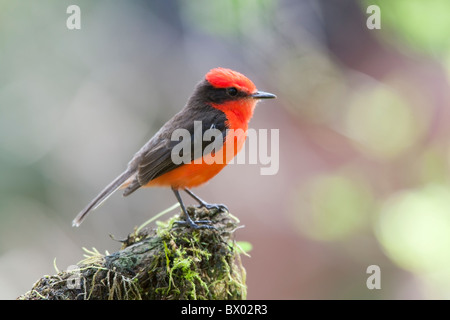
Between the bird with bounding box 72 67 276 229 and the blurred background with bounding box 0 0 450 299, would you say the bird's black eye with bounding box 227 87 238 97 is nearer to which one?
the bird with bounding box 72 67 276 229

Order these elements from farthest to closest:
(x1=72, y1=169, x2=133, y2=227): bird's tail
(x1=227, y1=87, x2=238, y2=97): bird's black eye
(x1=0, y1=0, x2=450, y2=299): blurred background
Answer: (x1=0, y1=0, x2=450, y2=299): blurred background → (x1=227, y1=87, x2=238, y2=97): bird's black eye → (x1=72, y1=169, x2=133, y2=227): bird's tail

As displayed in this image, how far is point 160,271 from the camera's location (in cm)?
310

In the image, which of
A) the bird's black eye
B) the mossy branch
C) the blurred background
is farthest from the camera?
the blurred background

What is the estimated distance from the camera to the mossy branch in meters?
2.93

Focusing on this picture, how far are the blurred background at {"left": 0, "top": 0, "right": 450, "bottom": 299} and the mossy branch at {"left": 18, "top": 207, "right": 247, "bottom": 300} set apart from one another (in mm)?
2602

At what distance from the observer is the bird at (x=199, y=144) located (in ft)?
13.5

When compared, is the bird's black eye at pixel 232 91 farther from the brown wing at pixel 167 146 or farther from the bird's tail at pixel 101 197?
the bird's tail at pixel 101 197

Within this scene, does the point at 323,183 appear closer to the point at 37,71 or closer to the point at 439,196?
the point at 439,196

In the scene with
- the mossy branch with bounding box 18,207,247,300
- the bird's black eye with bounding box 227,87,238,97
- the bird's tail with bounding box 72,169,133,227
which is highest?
the bird's black eye with bounding box 227,87,238,97

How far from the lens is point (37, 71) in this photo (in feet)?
22.5

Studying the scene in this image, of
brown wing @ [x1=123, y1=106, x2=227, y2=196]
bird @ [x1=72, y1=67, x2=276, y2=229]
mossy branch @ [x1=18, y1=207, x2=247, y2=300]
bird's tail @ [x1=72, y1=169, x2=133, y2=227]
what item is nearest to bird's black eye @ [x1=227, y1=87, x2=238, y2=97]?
bird @ [x1=72, y1=67, x2=276, y2=229]

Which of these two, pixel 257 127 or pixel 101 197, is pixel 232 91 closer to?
pixel 101 197

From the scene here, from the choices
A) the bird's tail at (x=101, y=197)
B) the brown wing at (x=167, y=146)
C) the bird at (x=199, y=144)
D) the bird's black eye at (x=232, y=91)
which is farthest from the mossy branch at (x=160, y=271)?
the bird's black eye at (x=232, y=91)
